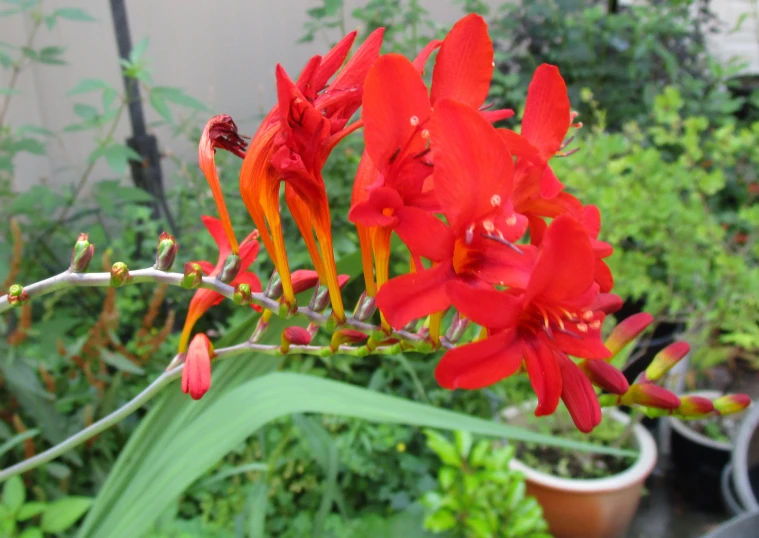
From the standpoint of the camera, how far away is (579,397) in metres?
0.31

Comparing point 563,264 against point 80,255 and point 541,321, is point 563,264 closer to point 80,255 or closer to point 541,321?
point 541,321

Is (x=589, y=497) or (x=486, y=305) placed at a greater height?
(x=486, y=305)

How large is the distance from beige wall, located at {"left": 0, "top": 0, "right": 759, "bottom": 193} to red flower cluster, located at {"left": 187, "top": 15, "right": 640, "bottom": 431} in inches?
51.3

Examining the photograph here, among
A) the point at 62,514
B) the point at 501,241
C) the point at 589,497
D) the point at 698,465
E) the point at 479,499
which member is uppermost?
the point at 501,241

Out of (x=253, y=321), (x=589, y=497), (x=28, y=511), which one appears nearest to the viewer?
(x=253, y=321)

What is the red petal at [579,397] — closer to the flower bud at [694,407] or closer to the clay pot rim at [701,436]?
the flower bud at [694,407]

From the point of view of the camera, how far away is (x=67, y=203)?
115 centimetres

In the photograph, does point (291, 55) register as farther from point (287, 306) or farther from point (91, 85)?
point (287, 306)

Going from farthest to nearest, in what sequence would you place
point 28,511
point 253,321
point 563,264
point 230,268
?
point 28,511 → point 253,321 → point 230,268 → point 563,264

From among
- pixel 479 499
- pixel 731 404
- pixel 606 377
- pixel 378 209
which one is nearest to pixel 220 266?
pixel 378 209

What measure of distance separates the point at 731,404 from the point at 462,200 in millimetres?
267

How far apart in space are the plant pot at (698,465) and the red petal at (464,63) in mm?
1492

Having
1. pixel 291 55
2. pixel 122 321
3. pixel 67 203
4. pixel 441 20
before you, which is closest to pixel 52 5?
pixel 291 55

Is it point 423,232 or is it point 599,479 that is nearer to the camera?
point 423,232
